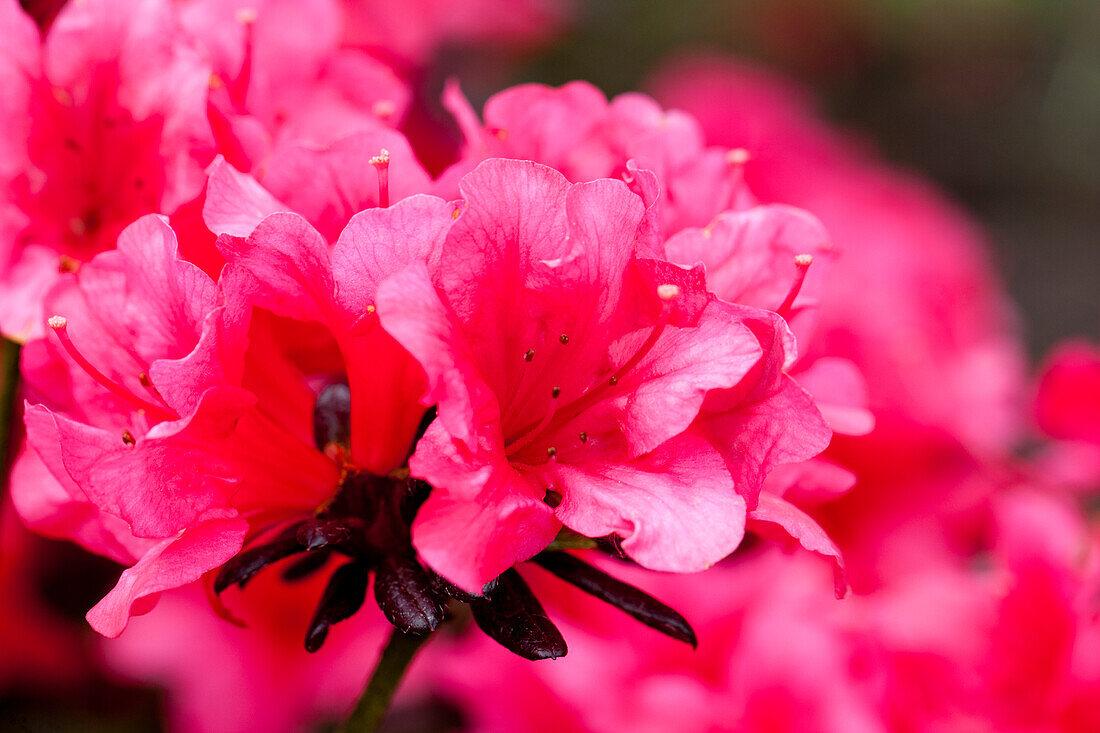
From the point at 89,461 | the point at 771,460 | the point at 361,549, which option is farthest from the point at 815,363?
the point at 89,461

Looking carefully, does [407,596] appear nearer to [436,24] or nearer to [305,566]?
[305,566]

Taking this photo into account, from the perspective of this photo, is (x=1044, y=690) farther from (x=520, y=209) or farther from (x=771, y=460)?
(x=520, y=209)

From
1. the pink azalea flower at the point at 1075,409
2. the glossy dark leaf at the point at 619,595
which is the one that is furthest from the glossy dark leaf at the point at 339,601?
the pink azalea flower at the point at 1075,409

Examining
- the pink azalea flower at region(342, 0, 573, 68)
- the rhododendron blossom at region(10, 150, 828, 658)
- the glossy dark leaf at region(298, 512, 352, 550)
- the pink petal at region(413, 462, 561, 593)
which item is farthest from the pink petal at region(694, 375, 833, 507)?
the pink azalea flower at region(342, 0, 573, 68)

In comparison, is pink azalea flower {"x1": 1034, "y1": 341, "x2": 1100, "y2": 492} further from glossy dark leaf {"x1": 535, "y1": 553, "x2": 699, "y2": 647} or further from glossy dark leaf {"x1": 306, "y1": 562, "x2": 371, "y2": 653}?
glossy dark leaf {"x1": 306, "y1": 562, "x2": 371, "y2": 653}

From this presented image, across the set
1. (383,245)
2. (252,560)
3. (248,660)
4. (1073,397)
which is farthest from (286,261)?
(1073,397)

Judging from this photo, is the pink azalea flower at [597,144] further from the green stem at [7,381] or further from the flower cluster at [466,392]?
the green stem at [7,381]
